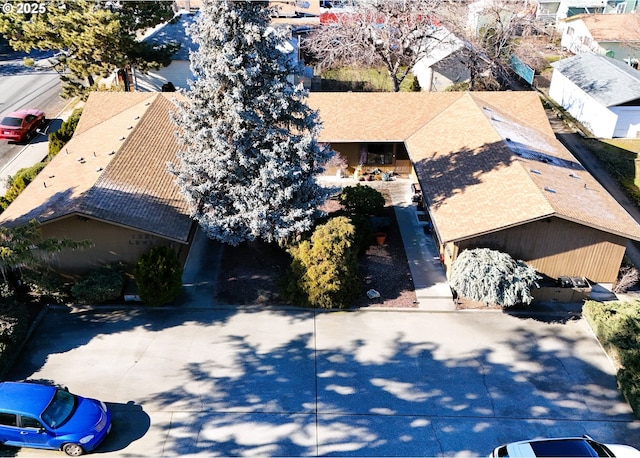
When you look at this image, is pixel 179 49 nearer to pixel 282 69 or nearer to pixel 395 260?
pixel 282 69

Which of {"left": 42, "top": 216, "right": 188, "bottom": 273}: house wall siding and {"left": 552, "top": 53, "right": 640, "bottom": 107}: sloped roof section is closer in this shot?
{"left": 42, "top": 216, "right": 188, "bottom": 273}: house wall siding

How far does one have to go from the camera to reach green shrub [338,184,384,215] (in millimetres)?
24672

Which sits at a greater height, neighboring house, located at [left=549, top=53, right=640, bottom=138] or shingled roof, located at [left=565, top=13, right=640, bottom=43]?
shingled roof, located at [left=565, top=13, right=640, bottom=43]

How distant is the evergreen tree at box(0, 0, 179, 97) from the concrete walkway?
14515 mm

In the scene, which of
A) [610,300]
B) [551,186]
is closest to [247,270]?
[551,186]

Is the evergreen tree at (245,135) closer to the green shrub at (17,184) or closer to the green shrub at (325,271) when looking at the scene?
the green shrub at (325,271)

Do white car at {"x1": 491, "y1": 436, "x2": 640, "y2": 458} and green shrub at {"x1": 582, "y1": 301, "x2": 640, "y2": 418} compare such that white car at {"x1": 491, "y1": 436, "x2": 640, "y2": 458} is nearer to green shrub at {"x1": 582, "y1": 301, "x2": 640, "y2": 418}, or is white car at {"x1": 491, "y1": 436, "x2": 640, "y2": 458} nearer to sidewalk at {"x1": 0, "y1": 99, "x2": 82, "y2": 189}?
green shrub at {"x1": 582, "y1": 301, "x2": 640, "y2": 418}

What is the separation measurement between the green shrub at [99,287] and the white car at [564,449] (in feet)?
46.2

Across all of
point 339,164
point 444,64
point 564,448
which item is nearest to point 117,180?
point 339,164

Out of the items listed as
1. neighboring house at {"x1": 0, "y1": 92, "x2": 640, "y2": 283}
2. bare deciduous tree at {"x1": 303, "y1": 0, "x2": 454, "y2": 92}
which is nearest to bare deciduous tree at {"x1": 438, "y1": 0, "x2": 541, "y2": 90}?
bare deciduous tree at {"x1": 303, "y1": 0, "x2": 454, "y2": 92}

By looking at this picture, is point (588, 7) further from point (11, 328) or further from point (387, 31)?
point (11, 328)

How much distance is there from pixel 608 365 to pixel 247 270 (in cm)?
1373

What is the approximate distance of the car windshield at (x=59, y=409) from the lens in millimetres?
13836

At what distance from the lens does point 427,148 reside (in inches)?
1048
